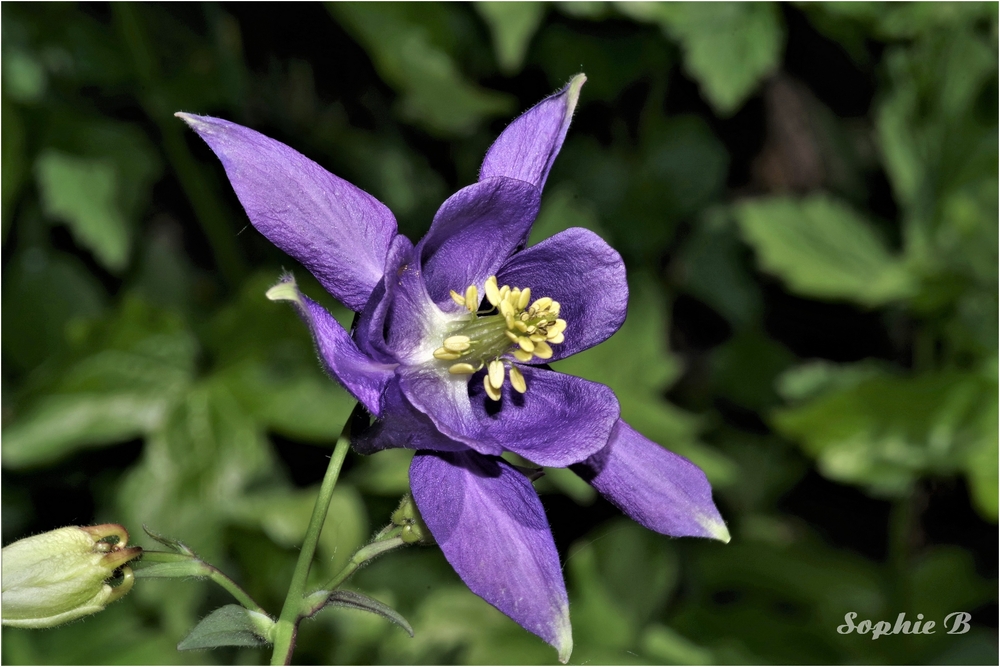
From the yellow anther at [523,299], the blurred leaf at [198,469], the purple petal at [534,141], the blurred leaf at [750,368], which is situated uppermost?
the purple petal at [534,141]

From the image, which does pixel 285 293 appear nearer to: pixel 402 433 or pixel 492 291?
pixel 402 433

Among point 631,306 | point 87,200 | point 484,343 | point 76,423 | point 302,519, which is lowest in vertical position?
point 302,519

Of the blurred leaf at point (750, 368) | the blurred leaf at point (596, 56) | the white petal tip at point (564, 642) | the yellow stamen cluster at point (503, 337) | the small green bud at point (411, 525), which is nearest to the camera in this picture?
the white petal tip at point (564, 642)

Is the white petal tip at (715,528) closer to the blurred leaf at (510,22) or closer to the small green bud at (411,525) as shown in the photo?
the small green bud at (411,525)

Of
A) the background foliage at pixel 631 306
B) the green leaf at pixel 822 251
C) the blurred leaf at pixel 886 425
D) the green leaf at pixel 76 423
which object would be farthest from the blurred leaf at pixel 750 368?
the green leaf at pixel 76 423

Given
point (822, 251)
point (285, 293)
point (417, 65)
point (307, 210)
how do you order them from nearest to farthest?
point (285, 293) < point (307, 210) < point (417, 65) < point (822, 251)

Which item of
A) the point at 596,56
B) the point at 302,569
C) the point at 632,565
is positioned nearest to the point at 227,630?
the point at 302,569

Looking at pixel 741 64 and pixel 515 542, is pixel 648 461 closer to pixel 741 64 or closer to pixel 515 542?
pixel 515 542
